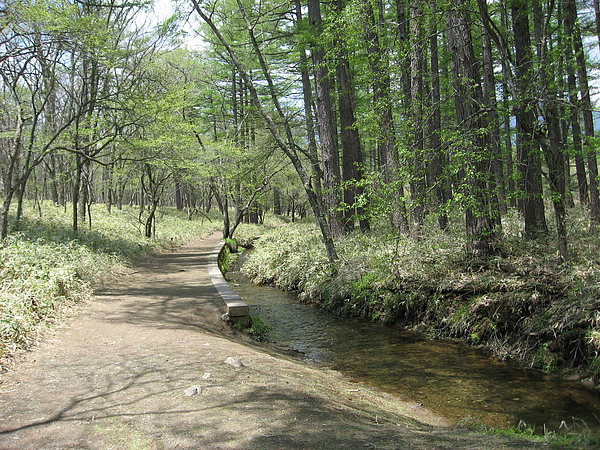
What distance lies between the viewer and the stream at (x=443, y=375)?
414 cm

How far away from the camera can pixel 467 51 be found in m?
6.87

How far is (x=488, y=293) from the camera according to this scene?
Result: 6.27m

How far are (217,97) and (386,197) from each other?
2384 cm

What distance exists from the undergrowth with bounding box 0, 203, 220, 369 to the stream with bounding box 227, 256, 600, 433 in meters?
3.73

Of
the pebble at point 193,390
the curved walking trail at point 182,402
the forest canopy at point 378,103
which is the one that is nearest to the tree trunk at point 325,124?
the forest canopy at point 378,103

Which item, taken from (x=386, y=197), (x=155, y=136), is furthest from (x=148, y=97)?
(x=386, y=197)

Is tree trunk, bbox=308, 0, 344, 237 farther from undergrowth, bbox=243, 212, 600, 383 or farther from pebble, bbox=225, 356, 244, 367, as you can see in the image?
pebble, bbox=225, 356, 244, 367

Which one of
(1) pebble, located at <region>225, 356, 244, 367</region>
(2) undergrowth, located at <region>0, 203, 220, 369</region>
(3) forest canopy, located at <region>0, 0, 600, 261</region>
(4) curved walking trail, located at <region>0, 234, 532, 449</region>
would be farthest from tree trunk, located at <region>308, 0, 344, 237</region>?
(1) pebble, located at <region>225, 356, 244, 367</region>

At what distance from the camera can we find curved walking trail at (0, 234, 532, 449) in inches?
110

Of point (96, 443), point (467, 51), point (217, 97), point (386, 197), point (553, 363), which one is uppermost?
point (217, 97)

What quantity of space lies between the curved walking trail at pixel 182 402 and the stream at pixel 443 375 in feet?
1.71

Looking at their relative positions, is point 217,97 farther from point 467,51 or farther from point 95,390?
point 95,390

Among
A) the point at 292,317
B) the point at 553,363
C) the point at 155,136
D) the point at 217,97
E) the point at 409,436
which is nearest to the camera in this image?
the point at 409,436

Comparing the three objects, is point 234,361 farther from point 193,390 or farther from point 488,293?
point 488,293
